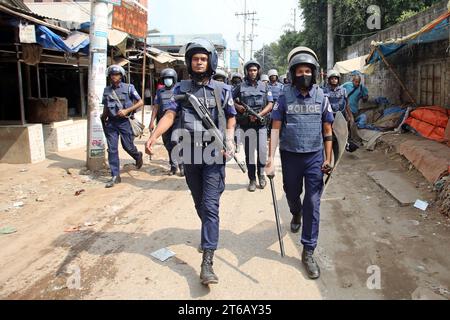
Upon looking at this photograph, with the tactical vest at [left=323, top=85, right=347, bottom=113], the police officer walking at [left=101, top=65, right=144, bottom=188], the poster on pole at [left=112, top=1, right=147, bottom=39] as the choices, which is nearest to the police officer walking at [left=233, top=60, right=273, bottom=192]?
the police officer walking at [left=101, top=65, right=144, bottom=188]

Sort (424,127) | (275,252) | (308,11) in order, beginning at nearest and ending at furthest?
1. (275,252)
2. (424,127)
3. (308,11)

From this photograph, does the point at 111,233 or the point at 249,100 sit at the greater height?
the point at 249,100

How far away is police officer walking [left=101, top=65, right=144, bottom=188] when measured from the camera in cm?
617

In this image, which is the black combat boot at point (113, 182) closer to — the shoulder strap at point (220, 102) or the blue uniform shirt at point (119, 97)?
the blue uniform shirt at point (119, 97)

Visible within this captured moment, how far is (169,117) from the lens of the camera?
11.5 feet

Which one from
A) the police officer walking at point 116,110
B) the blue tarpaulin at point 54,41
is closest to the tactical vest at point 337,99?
the police officer walking at point 116,110

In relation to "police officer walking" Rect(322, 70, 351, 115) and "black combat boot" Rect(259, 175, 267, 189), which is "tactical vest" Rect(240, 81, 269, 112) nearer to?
"black combat boot" Rect(259, 175, 267, 189)

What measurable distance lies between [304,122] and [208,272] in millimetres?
1494

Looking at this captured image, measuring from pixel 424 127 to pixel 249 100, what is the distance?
4.51 meters

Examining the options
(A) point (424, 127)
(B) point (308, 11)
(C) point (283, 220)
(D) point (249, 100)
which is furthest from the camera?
(B) point (308, 11)

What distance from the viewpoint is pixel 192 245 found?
3.95m
